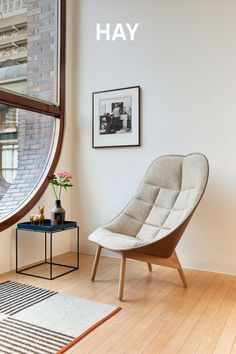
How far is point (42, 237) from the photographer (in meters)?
3.20

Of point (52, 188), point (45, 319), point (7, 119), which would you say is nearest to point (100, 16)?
point (7, 119)

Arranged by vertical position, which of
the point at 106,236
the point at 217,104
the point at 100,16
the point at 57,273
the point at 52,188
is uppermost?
the point at 100,16

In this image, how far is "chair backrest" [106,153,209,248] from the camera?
2551 millimetres

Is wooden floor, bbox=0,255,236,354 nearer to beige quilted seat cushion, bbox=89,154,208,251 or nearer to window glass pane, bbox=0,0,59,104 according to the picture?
beige quilted seat cushion, bbox=89,154,208,251

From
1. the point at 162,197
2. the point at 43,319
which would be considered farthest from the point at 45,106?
the point at 43,319

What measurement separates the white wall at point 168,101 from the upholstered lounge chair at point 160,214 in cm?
35

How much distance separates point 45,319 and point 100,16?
10.2 feet

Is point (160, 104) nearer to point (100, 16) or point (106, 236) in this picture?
point (100, 16)

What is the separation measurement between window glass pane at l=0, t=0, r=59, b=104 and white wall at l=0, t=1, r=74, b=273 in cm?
18

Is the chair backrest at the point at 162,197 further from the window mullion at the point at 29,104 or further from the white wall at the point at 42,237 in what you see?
the window mullion at the point at 29,104

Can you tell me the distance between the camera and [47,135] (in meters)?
3.44

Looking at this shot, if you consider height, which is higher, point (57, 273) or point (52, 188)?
point (52, 188)

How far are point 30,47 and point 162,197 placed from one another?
2044 millimetres

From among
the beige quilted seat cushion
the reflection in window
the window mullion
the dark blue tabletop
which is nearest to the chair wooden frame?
the beige quilted seat cushion
